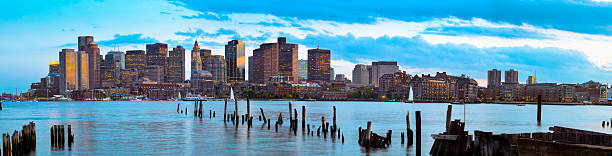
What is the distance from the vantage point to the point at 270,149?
126 ft

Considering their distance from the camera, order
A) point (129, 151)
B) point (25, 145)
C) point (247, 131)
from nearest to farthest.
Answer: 1. point (25, 145)
2. point (129, 151)
3. point (247, 131)

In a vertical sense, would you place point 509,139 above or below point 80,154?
above

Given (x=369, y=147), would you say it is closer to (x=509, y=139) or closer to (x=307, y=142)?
(x=307, y=142)

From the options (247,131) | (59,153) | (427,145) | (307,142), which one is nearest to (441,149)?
(427,145)

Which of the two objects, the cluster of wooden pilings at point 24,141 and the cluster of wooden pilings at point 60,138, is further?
the cluster of wooden pilings at point 60,138

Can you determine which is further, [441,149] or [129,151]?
[129,151]

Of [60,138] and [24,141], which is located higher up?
[24,141]

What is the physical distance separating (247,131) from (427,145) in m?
19.2

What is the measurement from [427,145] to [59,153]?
24.3 metres

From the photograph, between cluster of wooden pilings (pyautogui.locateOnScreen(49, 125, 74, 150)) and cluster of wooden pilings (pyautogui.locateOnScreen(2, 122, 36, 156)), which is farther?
cluster of wooden pilings (pyautogui.locateOnScreen(49, 125, 74, 150))

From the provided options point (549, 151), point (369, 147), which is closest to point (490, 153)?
point (549, 151)

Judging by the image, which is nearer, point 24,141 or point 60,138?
point 24,141

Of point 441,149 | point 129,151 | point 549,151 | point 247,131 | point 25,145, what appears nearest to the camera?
point 549,151

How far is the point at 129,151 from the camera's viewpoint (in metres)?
37.6
